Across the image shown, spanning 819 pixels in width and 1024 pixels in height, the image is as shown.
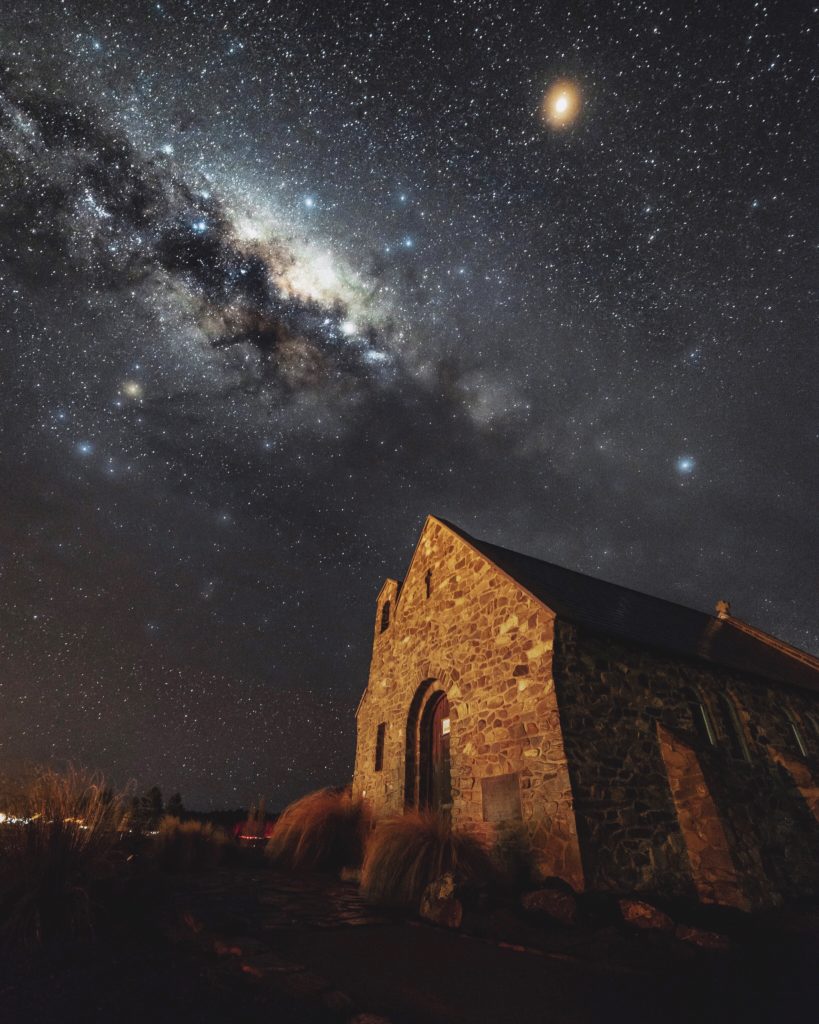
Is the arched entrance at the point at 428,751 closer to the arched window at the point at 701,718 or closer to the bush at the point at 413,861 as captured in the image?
the bush at the point at 413,861

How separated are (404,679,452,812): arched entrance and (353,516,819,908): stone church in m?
0.03

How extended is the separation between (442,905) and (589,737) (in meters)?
3.61

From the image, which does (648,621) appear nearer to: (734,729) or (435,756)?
(734,729)

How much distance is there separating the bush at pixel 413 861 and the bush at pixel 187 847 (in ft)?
17.8

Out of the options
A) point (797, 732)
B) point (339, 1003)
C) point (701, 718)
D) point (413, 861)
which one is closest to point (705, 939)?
point (413, 861)

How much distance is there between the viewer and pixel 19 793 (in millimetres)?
5707

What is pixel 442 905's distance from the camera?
6051mm

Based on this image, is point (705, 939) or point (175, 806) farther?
point (175, 806)

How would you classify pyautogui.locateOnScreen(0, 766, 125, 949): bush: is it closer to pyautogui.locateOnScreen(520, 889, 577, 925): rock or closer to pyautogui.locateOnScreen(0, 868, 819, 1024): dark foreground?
pyautogui.locateOnScreen(0, 868, 819, 1024): dark foreground

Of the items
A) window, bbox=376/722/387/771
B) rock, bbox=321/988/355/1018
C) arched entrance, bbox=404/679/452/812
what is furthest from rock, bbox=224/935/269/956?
window, bbox=376/722/387/771

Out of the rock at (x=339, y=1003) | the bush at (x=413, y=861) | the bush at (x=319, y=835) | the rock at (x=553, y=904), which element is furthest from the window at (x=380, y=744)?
the rock at (x=339, y=1003)

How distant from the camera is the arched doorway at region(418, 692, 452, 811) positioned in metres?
11.1

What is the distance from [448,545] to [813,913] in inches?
355

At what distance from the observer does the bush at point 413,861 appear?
269 inches
